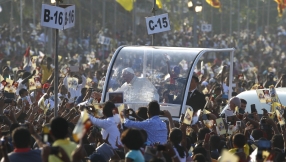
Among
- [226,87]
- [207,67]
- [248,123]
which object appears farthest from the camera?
[207,67]

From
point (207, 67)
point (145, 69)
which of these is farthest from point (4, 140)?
point (207, 67)

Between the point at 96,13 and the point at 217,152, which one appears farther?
the point at 96,13

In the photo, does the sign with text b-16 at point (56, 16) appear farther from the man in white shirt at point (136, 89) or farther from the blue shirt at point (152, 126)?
the blue shirt at point (152, 126)

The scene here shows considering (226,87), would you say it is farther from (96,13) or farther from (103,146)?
(96,13)

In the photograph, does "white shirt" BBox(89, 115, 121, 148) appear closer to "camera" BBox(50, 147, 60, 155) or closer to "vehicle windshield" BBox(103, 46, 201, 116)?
"camera" BBox(50, 147, 60, 155)

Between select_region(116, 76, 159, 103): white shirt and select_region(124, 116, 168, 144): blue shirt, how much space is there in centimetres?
380

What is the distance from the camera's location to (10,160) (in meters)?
7.82

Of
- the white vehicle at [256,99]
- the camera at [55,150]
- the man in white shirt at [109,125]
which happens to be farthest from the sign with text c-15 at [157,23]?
the camera at [55,150]

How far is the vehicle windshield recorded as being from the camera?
14.6 metres

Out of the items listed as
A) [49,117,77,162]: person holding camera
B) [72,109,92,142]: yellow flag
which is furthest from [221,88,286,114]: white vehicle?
[72,109,92,142]: yellow flag

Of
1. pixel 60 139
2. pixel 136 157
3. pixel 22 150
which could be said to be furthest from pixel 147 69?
pixel 60 139

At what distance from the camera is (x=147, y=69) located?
49.4ft

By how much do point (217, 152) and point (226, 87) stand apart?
36.5 ft

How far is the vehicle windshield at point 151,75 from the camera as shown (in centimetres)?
1456
